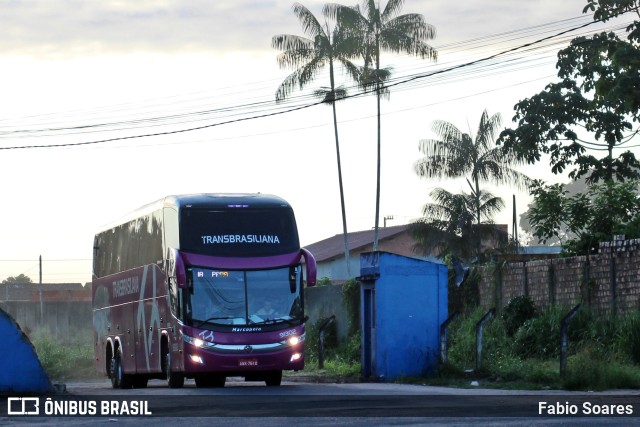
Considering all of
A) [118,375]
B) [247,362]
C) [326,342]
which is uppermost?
[326,342]

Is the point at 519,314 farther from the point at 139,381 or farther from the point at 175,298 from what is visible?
the point at 139,381

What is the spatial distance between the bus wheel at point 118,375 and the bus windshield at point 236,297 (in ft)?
18.9

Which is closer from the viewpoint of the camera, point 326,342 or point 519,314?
point 519,314

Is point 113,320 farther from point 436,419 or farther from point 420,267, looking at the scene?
point 436,419

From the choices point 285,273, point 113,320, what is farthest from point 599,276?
point 113,320

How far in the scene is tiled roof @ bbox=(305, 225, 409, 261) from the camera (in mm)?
73188

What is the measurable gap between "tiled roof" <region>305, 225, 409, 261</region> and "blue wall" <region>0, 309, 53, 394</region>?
48.9 metres

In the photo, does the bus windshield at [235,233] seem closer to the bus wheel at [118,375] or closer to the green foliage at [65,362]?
the bus wheel at [118,375]

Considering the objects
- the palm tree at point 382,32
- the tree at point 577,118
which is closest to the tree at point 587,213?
the tree at point 577,118

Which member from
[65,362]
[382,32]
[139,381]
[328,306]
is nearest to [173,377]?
[139,381]

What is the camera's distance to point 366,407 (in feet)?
57.3

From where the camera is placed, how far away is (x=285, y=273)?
82.8 feet

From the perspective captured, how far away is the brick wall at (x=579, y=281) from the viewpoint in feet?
85.5

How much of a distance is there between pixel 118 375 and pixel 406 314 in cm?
765
